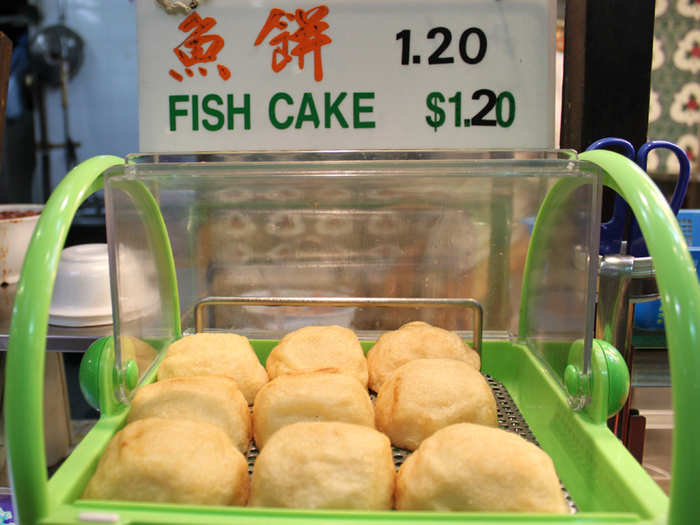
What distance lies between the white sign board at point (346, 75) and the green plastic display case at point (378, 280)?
0.11m

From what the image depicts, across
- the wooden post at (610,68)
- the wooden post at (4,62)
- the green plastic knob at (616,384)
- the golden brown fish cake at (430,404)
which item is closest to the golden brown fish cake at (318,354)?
the golden brown fish cake at (430,404)

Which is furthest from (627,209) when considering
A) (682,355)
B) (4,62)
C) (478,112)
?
(4,62)

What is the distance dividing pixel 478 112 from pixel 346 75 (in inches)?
12.0

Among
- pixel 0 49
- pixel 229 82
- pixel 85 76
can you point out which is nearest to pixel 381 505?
pixel 229 82

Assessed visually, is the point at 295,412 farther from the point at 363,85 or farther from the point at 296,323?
the point at 363,85

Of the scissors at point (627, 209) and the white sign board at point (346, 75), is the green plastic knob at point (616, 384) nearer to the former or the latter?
the scissors at point (627, 209)

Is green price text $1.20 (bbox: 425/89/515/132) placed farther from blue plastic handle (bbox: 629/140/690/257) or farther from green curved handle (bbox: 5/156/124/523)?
green curved handle (bbox: 5/156/124/523)

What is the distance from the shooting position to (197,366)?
100 centimetres

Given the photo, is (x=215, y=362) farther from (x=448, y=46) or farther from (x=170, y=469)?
(x=448, y=46)

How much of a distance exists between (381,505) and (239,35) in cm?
102

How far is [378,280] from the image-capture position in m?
1.34

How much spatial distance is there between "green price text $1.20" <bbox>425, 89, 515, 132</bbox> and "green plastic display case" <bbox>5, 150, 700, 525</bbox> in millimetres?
141

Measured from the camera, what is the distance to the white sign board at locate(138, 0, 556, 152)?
3.92 ft

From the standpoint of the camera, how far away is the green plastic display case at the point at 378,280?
1.91ft
